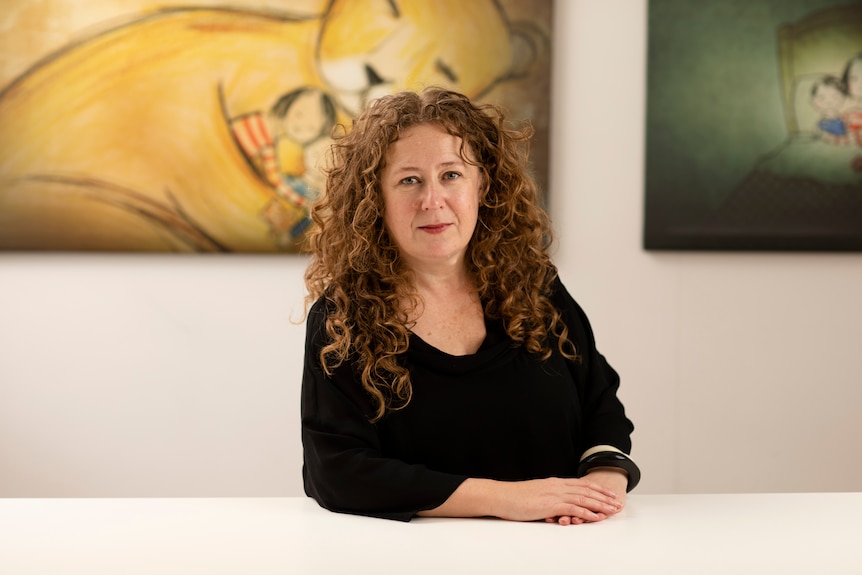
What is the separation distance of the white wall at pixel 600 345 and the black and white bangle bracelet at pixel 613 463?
1.61 m

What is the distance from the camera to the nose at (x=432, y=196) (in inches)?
76.0

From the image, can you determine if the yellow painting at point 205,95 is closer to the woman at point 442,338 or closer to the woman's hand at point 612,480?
the woman at point 442,338

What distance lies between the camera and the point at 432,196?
1.93 meters

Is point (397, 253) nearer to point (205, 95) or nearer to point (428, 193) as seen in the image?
point (428, 193)

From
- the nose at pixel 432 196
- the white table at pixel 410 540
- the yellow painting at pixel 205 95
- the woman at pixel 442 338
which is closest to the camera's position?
the white table at pixel 410 540

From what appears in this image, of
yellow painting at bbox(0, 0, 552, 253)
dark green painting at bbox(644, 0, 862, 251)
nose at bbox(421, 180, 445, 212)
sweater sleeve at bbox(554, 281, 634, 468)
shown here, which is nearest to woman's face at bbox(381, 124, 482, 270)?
nose at bbox(421, 180, 445, 212)

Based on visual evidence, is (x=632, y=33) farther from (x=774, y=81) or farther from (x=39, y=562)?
(x=39, y=562)

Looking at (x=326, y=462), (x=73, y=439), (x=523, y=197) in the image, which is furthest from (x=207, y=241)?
(x=326, y=462)

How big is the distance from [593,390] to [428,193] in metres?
0.60

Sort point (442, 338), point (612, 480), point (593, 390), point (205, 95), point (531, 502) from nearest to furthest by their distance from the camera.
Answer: point (531, 502)
point (612, 480)
point (442, 338)
point (593, 390)
point (205, 95)

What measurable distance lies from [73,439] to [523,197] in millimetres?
2142

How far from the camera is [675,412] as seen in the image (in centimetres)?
356

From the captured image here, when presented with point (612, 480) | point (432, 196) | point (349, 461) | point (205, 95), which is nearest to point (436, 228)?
point (432, 196)

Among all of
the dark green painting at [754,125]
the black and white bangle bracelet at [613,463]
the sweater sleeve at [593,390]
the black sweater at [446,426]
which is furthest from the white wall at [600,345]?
the black and white bangle bracelet at [613,463]
